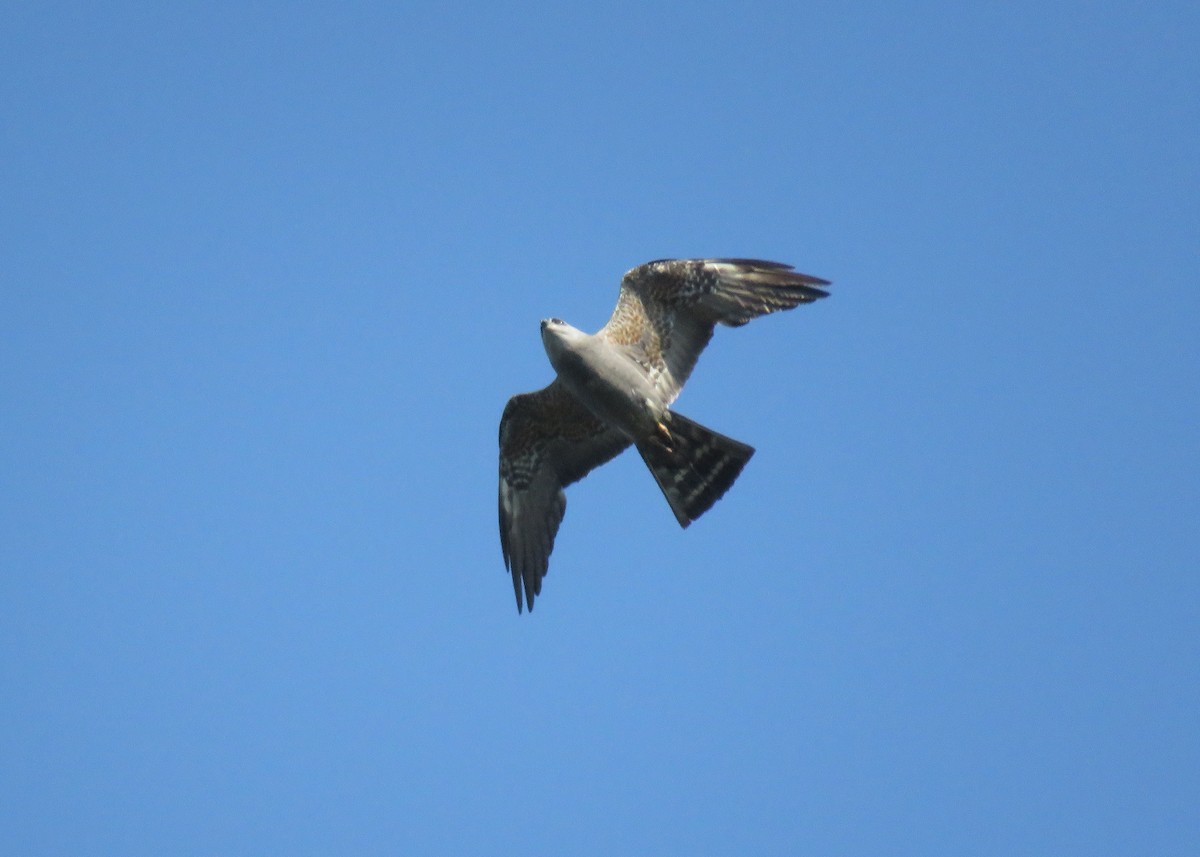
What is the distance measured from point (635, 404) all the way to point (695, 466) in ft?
2.56

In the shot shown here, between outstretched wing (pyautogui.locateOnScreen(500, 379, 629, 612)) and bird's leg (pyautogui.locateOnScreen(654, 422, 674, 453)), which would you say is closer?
bird's leg (pyautogui.locateOnScreen(654, 422, 674, 453))

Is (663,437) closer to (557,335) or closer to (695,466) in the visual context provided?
(695,466)

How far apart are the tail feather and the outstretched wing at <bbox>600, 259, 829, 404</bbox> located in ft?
1.50

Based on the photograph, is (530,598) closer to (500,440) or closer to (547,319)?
(500,440)

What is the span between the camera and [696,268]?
1161 centimetres

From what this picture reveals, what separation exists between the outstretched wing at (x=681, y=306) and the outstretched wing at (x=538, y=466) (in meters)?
0.91

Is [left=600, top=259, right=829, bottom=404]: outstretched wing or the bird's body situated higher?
[left=600, top=259, right=829, bottom=404]: outstretched wing

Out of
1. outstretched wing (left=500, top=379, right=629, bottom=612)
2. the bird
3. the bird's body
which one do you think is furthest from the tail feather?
outstretched wing (left=500, top=379, right=629, bottom=612)

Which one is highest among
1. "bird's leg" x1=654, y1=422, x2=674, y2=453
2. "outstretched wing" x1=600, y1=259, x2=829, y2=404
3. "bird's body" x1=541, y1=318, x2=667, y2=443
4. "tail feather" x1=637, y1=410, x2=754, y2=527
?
"outstretched wing" x1=600, y1=259, x2=829, y2=404

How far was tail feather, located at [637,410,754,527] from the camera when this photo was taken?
37.0 ft

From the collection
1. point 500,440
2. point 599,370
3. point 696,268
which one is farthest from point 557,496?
point 696,268

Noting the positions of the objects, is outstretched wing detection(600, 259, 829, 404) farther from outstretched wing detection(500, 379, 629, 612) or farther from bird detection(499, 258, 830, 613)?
outstretched wing detection(500, 379, 629, 612)

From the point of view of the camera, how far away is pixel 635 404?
11281mm

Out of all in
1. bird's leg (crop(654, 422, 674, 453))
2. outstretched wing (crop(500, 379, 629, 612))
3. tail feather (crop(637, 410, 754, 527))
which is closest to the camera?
tail feather (crop(637, 410, 754, 527))
